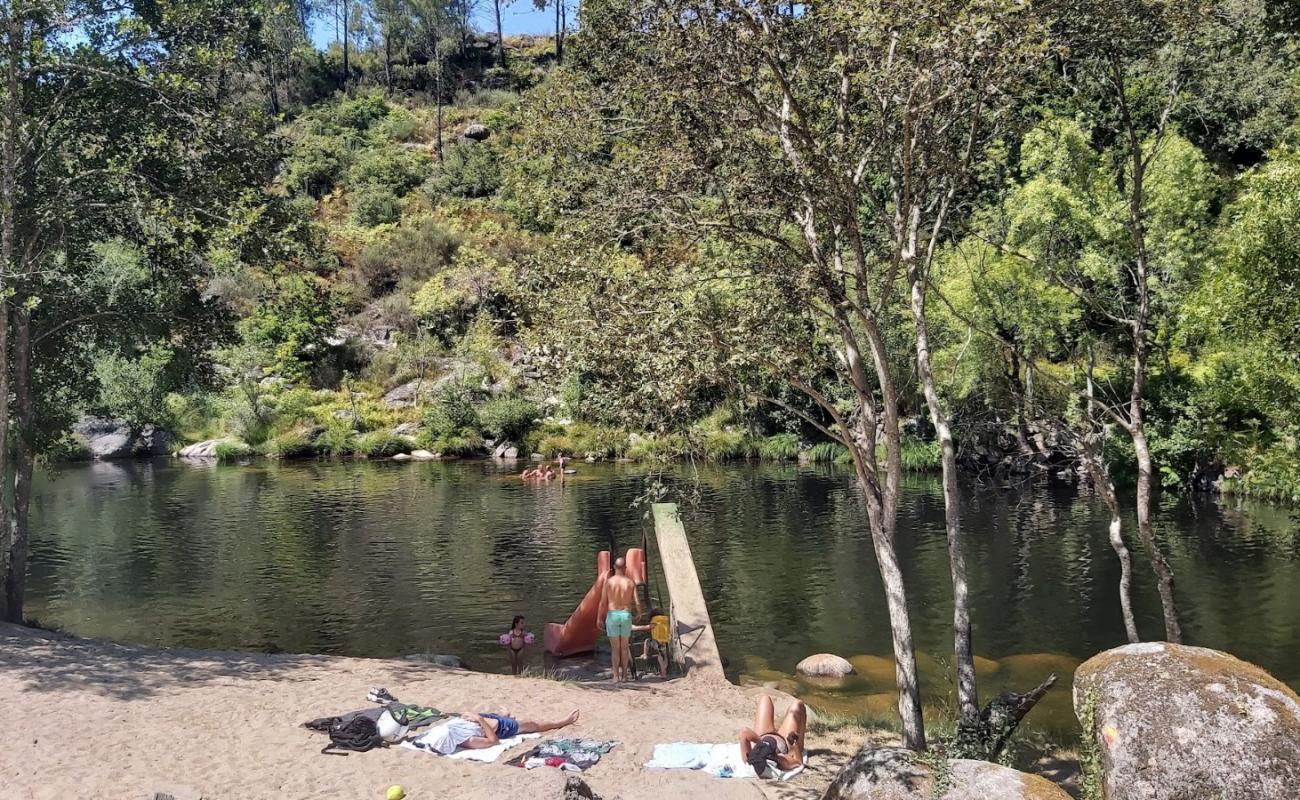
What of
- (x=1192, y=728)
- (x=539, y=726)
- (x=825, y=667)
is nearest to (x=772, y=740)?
(x=539, y=726)

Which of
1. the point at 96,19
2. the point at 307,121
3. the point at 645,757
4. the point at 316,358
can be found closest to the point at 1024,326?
the point at 645,757

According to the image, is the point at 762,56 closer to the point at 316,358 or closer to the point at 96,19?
the point at 96,19

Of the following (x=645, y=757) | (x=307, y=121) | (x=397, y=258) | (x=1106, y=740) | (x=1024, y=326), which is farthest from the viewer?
(x=307, y=121)

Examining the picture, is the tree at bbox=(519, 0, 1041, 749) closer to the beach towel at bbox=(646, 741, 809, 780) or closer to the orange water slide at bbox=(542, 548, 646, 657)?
the beach towel at bbox=(646, 741, 809, 780)

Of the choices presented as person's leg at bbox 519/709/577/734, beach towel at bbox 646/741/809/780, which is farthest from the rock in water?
person's leg at bbox 519/709/577/734

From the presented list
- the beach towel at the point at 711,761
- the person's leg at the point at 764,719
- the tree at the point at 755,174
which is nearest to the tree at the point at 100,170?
the tree at the point at 755,174

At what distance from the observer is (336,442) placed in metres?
46.8

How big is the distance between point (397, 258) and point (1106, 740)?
192 ft

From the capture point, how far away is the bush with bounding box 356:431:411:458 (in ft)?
151

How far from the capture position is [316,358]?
54.5 meters

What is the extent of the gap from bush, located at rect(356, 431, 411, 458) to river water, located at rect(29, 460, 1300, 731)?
11354mm

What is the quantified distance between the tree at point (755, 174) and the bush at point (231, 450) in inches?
1595

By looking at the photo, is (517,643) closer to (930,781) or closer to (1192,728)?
(930,781)

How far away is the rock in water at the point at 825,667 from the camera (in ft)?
48.6
